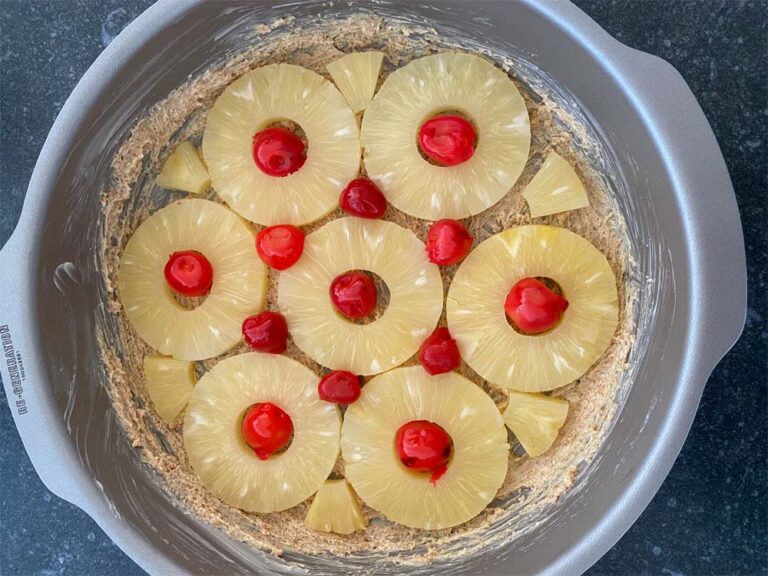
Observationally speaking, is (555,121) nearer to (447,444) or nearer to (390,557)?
(447,444)

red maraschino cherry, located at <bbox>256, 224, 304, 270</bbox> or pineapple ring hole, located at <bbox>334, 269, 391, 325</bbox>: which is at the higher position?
red maraschino cherry, located at <bbox>256, 224, 304, 270</bbox>

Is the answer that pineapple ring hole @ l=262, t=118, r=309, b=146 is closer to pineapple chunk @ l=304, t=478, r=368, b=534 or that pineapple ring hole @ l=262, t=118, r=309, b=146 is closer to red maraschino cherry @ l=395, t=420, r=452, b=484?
red maraschino cherry @ l=395, t=420, r=452, b=484

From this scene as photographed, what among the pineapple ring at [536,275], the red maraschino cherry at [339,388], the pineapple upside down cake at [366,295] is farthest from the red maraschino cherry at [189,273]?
the pineapple ring at [536,275]

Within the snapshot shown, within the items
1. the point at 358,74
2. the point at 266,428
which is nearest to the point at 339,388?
the point at 266,428

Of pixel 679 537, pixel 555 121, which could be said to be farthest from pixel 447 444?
pixel 555 121

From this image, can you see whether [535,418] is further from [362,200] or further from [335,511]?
[362,200]

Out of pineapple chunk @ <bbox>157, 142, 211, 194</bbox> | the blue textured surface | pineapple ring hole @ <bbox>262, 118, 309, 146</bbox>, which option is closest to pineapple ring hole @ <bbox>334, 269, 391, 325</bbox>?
pineapple ring hole @ <bbox>262, 118, 309, 146</bbox>
